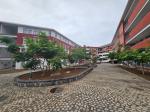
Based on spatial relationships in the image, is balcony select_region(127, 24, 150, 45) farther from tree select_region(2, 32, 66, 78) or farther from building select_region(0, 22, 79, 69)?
building select_region(0, 22, 79, 69)

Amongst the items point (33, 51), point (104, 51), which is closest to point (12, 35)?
point (33, 51)

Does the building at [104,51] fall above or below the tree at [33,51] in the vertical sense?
above

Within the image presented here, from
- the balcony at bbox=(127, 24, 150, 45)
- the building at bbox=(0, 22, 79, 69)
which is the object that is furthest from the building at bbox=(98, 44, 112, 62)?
the balcony at bbox=(127, 24, 150, 45)

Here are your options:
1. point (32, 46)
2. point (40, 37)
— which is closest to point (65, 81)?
point (32, 46)

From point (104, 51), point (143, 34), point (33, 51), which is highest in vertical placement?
point (104, 51)

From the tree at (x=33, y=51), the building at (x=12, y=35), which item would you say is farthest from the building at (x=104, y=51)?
the tree at (x=33, y=51)

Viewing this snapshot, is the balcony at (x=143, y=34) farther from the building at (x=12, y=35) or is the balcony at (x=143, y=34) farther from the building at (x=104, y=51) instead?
the building at (x=104, y=51)

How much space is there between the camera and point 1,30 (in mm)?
39000

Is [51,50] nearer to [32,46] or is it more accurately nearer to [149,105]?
[32,46]

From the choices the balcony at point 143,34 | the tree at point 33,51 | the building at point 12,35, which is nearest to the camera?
the tree at point 33,51

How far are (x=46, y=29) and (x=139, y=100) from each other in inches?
1600

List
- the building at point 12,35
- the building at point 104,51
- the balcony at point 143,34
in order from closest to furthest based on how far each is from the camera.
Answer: the balcony at point 143,34
the building at point 12,35
the building at point 104,51

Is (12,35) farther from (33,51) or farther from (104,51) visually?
(104,51)

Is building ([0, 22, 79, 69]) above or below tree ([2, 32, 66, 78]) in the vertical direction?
above
